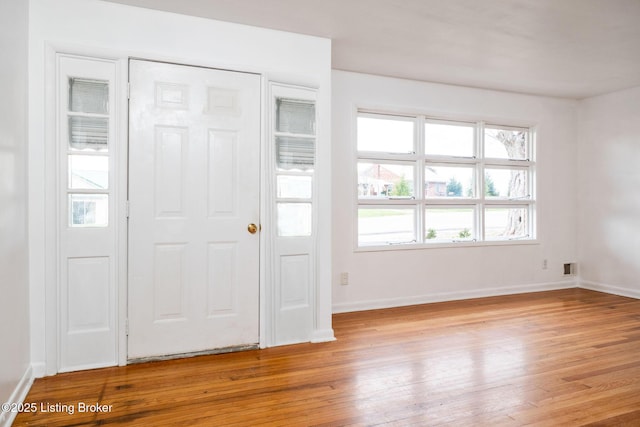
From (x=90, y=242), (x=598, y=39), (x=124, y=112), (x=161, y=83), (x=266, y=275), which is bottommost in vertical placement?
(x=266, y=275)

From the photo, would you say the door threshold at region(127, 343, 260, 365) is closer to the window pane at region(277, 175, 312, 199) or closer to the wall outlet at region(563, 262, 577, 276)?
the window pane at region(277, 175, 312, 199)

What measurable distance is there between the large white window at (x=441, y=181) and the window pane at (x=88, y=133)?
8.48 ft

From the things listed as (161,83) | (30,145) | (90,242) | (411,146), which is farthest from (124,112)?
(411,146)

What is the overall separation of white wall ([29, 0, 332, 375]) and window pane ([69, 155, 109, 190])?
142 millimetres

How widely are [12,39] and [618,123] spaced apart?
6.40m

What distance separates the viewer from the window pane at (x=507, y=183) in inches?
211

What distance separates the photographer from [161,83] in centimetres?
304

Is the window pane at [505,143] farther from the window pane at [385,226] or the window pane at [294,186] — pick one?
the window pane at [294,186]

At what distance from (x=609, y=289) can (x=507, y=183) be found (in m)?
1.94

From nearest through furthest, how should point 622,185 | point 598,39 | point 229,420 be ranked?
point 229,420 < point 598,39 < point 622,185

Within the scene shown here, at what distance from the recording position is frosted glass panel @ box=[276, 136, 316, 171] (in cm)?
339

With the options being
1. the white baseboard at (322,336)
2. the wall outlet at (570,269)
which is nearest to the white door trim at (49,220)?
the white baseboard at (322,336)

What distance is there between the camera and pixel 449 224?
16.7ft

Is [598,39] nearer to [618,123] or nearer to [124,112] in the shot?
[618,123]
